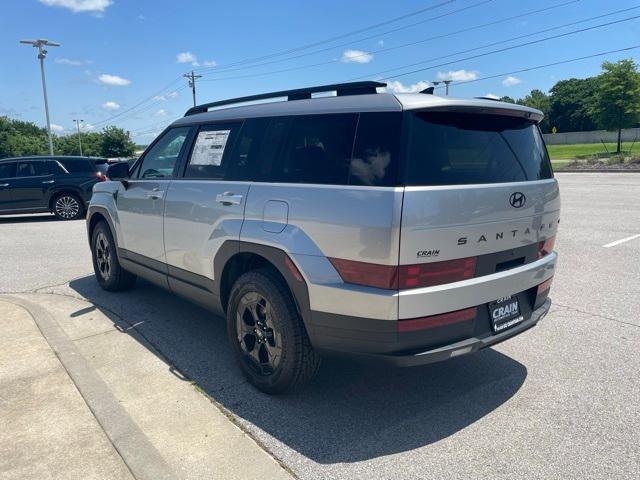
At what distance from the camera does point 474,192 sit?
2.78 m

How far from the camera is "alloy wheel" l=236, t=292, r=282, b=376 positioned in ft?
10.6

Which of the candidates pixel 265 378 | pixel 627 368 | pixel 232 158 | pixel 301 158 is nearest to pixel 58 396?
pixel 265 378

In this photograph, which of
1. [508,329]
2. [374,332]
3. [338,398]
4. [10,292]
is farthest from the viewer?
[10,292]

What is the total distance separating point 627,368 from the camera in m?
3.60

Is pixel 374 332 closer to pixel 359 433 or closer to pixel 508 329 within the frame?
pixel 359 433

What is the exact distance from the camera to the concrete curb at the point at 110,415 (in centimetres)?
260

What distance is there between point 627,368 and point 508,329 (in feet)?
4.07

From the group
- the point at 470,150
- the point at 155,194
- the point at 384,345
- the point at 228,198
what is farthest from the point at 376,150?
the point at 155,194

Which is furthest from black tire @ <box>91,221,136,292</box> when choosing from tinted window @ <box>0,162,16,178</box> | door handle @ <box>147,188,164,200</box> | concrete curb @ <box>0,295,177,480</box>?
tinted window @ <box>0,162,16,178</box>

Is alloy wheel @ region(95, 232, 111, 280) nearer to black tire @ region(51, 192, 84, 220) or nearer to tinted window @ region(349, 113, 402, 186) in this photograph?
tinted window @ region(349, 113, 402, 186)

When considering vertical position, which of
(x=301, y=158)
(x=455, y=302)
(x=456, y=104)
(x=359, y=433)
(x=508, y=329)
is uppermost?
(x=456, y=104)

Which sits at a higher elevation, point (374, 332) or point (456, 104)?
point (456, 104)

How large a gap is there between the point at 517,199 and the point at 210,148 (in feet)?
7.82

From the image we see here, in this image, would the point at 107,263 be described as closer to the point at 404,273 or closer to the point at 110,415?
the point at 110,415
